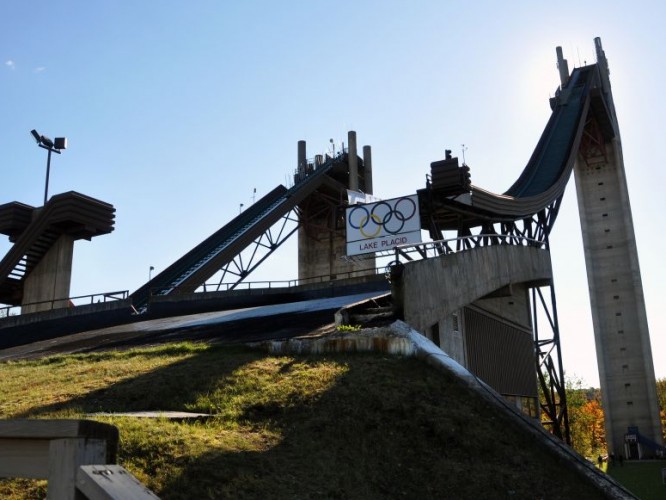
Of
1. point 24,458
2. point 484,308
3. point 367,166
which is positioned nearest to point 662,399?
point 367,166

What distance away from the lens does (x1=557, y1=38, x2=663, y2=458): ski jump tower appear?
50847 mm

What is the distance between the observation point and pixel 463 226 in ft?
121

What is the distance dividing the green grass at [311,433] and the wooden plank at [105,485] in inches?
106

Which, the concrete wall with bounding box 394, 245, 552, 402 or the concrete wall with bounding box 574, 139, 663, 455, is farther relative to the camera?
the concrete wall with bounding box 574, 139, 663, 455

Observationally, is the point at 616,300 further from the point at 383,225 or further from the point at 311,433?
the point at 311,433

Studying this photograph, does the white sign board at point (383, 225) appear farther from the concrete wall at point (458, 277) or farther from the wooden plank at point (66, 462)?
the wooden plank at point (66, 462)

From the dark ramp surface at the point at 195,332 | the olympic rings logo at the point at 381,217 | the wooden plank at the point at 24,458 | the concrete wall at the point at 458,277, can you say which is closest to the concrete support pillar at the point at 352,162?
the olympic rings logo at the point at 381,217

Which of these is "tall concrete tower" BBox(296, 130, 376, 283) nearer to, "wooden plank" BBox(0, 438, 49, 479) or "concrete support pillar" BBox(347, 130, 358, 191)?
"concrete support pillar" BBox(347, 130, 358, 191)

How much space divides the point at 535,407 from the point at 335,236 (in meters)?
29.3

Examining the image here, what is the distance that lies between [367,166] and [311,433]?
51.9 meters

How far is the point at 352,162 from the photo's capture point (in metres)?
57.4

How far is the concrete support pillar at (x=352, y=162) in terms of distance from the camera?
56.7 m

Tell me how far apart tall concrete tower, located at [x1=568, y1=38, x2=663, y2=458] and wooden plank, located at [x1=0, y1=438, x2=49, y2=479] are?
174 feet

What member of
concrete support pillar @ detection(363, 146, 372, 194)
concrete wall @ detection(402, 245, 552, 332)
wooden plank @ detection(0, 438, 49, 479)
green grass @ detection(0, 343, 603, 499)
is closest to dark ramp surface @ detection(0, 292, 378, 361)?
concrete wall @ detection(402, 245, 552, 332)
